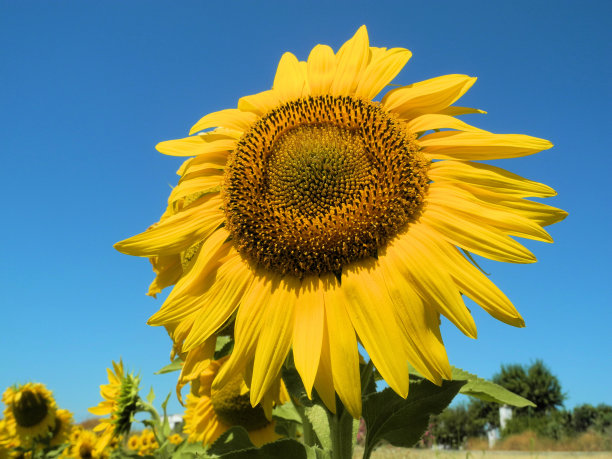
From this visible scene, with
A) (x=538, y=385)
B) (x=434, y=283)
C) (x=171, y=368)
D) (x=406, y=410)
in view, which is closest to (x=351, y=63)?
(x=434, y=283)

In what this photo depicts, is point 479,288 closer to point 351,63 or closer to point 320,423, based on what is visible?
point 320,423

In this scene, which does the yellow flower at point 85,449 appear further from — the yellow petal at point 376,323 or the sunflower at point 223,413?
the yellow petal at point 376,323

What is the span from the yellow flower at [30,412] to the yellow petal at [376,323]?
817 cm

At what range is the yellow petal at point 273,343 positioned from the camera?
6.80 ft

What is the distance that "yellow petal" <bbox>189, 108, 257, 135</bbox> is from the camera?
2799 millimetres

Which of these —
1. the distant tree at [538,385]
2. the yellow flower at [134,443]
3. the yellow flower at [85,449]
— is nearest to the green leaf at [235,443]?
the yellow flower at [85,449]

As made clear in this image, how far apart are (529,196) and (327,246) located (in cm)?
90

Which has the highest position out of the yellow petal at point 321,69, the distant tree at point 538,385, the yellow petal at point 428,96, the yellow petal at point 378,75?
the yellow petal at point 321,69

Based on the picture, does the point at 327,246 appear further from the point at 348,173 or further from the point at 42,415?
the point at 42,415

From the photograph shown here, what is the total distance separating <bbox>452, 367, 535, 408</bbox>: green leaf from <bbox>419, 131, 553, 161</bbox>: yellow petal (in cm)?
100

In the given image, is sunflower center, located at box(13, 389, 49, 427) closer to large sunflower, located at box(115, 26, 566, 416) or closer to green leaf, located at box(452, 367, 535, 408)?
large sunflower, located at box(115, 26, 566, 416)

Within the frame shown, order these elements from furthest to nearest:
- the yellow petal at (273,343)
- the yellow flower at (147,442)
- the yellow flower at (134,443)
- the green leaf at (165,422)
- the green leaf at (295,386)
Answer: the yellow flower at (134,443) → the yellow flower at (147,442) → the green leaf at (165,422) → the green leaf at (295,386) → the yellow petal at (273,343)

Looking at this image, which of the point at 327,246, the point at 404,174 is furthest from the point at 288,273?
the point at 404,174

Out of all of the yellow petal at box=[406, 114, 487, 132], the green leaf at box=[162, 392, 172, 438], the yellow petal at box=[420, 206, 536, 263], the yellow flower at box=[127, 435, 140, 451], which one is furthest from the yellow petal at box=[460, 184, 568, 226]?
the yellow flower at box=[127, 435, 140, 451]
